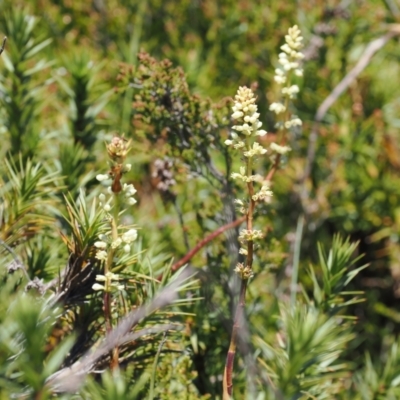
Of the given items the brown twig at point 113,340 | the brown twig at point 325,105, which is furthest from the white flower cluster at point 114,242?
the brown twig at point 325,105

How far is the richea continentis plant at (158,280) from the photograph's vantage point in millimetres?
944

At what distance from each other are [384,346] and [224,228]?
95 cm

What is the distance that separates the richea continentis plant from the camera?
94cm

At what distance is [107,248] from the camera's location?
1043 millimetres

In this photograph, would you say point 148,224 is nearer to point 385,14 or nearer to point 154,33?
point 154,33

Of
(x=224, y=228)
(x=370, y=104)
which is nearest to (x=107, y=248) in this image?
(x=224, y=228)

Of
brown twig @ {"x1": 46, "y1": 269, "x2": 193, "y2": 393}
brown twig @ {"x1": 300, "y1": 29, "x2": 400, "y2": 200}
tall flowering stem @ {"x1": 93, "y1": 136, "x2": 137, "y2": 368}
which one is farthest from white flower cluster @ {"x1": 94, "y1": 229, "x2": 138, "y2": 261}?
brown twig @ {"x1": 300, "y1": 29, "x2": 400, "y2": 200}

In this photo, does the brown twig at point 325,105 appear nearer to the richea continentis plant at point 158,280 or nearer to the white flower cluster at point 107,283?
the richea continentis plant at point 158,280

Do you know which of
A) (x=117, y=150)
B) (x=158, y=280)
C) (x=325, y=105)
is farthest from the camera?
(x=325, y=105)

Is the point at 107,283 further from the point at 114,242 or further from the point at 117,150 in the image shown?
the point at 117,150

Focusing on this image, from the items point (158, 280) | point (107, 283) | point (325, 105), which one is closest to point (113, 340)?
point (107, 283)

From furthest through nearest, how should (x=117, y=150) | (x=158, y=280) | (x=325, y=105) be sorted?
(x=325, y=105), (x=158, y=280), (x=117, y=150)

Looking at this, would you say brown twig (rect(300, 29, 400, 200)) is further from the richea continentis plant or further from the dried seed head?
the dried seed head

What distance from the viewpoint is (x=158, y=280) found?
1.22m
